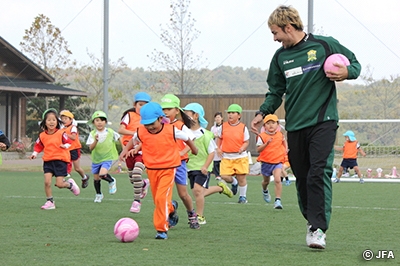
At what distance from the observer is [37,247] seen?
7.28m

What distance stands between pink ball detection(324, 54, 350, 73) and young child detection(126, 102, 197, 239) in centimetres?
221

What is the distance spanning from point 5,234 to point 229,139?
6718 mm

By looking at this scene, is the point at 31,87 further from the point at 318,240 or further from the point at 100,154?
the point at 318,240

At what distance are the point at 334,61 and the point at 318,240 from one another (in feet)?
5.46

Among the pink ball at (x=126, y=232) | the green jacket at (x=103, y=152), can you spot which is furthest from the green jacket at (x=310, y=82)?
the green jacket at (x=103, y=152)

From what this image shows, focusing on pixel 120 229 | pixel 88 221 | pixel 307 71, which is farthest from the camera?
pixel 88 221

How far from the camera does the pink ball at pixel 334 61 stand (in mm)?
6727

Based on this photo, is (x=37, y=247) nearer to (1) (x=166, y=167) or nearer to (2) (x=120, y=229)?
(2) (x=120, y=229)

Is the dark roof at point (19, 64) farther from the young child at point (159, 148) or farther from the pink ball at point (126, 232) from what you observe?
the pink ball at point (126, 232)

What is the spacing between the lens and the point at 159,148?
840 cm

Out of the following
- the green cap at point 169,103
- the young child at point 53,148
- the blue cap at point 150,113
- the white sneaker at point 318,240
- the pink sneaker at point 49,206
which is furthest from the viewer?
the young child at point 53,148

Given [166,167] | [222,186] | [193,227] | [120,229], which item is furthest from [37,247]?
[222,186]

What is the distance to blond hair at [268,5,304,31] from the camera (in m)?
6.96

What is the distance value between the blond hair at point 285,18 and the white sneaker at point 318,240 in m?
1.94
